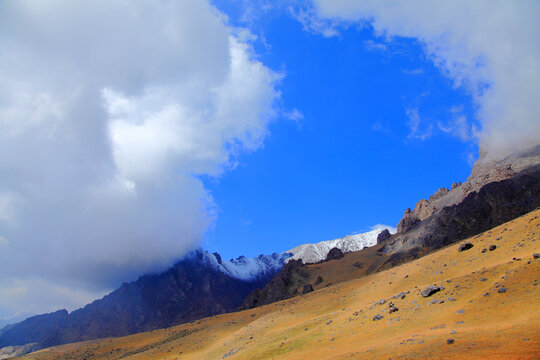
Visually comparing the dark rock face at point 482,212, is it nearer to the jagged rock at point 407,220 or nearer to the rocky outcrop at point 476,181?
the rocky outcrop at point 476,181

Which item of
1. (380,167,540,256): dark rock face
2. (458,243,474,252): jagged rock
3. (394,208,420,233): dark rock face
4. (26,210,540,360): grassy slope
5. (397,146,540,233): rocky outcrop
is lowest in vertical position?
(26,210,540,360): grassy slope

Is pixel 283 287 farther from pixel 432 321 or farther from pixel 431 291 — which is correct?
pixel 432 321

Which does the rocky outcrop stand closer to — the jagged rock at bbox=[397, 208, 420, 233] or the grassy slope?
the jagged rock at bbox=[397, 208, 420, 233]

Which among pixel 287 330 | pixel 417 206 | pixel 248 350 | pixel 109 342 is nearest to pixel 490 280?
pixel 287 330

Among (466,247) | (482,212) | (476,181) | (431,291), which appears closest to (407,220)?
(476,181)

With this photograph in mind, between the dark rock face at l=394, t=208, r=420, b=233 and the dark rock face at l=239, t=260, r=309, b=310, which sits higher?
the dark rock face at l=394, t=208, r=420, b=233

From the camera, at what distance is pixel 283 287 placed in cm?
12938

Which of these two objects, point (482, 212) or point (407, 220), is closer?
point (482, 212)

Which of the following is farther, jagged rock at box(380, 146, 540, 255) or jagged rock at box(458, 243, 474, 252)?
jagged rock at box(380, 146, 540, 255)

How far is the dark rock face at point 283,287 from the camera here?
12631 centimetres

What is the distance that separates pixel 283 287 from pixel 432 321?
106189 mm

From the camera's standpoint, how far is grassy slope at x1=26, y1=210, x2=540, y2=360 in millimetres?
21875

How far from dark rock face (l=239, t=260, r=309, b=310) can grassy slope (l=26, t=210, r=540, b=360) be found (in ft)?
219

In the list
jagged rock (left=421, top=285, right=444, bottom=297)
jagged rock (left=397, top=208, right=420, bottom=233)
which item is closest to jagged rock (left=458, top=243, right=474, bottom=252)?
jagged rock (left=421, top=285, right=444, bottom=297)
